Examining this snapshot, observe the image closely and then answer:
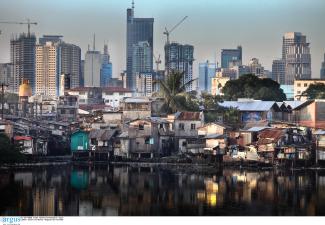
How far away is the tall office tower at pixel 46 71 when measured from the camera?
4419 cm

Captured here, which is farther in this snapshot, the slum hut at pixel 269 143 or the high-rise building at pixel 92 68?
the high-rise building at pixel 92 68

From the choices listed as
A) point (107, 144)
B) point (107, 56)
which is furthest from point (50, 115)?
point (107, 56)

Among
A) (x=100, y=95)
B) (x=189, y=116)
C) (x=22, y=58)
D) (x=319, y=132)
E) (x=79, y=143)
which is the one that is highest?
(x=22, y=58)

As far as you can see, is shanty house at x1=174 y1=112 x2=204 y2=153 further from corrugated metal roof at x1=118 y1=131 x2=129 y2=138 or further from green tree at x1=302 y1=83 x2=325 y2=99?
green tree at x1=302 y1=83 x2=325 y2=99

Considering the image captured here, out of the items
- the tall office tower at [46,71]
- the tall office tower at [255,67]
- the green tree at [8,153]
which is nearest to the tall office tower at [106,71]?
the tall office tower at [46,71]

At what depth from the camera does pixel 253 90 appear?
81.6ft

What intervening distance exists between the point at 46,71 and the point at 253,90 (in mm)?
22204

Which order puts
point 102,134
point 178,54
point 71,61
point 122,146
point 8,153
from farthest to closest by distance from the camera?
point 71,61
point 178,54
point 102,134
point 122,146
point 8,153

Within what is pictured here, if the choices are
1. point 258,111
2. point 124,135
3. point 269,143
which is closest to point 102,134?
point 124,135

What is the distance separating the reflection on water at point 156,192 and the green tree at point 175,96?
15.8ft

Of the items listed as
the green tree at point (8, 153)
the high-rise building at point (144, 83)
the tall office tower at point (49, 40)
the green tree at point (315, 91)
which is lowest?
the green tree at point (8, 153)

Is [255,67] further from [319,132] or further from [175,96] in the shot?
[319,132]

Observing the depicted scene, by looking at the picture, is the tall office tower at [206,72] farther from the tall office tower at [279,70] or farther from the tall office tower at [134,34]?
the tall office tower at [279,70]

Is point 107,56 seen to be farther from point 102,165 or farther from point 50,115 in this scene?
point 102,165
